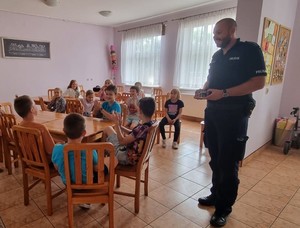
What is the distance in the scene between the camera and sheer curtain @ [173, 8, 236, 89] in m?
4.66

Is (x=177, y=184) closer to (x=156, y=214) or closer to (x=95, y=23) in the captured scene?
(x=156, y=214)

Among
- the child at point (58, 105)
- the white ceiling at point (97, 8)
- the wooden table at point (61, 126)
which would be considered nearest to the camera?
the wooden table at point (61, 126)

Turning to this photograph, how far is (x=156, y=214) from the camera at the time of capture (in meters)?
1.81

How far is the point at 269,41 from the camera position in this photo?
2689 mm

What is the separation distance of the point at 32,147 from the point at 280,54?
3452 millimetres

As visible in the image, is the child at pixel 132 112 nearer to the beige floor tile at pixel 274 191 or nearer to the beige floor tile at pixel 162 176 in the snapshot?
the beige floor tile at pixel 162 176

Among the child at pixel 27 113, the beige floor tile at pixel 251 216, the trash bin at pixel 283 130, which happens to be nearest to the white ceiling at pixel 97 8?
the trash bin at pixel 283 130

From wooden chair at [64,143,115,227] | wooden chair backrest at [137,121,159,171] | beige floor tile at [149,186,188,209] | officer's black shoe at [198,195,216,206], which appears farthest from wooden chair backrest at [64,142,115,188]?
officer's black shoe at [198,195,216,206]

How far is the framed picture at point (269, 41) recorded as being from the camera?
8.33 ft

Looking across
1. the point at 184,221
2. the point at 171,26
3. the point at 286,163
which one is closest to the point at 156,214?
the point at 184,221

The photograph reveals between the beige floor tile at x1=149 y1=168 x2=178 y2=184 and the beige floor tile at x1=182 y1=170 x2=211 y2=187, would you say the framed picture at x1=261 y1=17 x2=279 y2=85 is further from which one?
the beige floor tile at x1=149 y1=168 x2=178 y2=184

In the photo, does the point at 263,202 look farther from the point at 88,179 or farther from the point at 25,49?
the point at 25,49

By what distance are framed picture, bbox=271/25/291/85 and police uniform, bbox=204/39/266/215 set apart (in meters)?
1.88

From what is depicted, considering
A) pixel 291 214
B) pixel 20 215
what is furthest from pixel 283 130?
pixel 20 215
